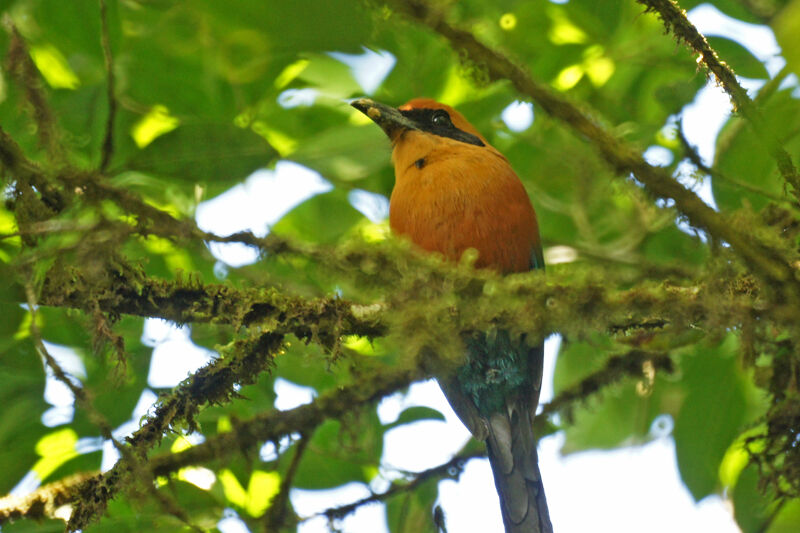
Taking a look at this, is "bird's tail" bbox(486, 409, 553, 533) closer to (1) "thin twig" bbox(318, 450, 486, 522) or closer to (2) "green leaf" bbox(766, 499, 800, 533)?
(1) "thin twig" bbox(318, 450, 486, 522)

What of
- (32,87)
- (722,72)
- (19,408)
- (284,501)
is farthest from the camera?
(284,501)

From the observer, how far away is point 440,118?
394 centimetres

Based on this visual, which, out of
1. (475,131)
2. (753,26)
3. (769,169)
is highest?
(475,131)

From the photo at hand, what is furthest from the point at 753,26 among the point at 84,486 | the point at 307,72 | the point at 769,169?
the point at 84,486

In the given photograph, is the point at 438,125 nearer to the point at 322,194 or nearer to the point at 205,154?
the point at 322,194

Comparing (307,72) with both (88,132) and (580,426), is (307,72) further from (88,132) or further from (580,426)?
(580,426)

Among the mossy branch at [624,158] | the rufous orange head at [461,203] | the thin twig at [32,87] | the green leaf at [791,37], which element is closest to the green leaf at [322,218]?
the rufous orange head at [461,203]

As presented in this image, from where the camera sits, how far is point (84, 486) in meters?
2.56

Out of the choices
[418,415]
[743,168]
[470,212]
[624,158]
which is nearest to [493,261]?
[470,212]

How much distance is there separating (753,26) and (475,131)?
51.6 inches

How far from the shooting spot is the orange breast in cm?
340

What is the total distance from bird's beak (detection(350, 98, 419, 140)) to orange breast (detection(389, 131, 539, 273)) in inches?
13.4

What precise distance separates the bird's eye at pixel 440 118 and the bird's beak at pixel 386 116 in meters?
0.11

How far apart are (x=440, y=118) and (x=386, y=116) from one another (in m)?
0.27
